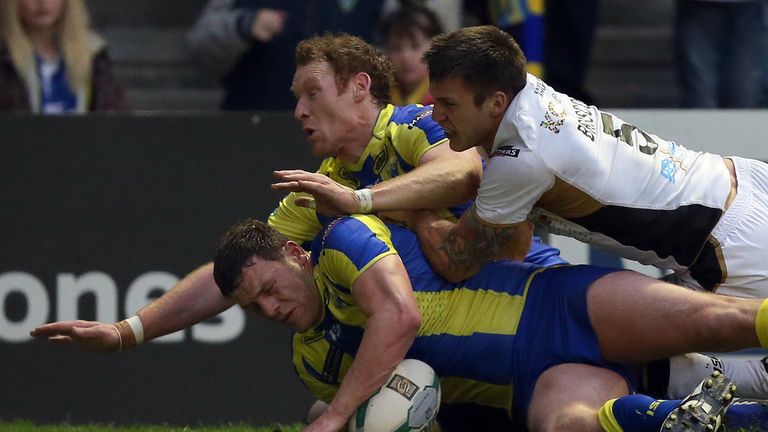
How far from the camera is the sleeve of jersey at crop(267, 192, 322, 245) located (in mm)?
6734

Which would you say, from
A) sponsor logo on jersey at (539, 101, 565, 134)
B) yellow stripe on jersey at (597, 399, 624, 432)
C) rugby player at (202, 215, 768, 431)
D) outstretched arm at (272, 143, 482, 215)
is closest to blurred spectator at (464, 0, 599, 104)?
outstretched arm at (272, 143, 482, 215)

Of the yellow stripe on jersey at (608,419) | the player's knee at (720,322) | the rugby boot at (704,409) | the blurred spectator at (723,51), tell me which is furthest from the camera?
the blurred spectator at (723,51)

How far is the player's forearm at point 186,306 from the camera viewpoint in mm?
6617

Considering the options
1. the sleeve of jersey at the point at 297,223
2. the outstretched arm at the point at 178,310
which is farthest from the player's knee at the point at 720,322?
the outstretched arm at the point at 178,310

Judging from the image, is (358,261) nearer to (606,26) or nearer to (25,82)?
(25,82)

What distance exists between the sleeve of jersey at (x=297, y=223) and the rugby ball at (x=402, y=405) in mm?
1134

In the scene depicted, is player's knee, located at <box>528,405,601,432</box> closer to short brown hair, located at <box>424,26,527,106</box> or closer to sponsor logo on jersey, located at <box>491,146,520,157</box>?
sponsor logo on jersey, located at <box>491,146,520,157</box>

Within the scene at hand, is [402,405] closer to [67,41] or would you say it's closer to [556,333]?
[556,333]

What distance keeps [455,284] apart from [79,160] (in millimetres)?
2690

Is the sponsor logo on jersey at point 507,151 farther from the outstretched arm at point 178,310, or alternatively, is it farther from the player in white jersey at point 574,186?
the outstretched arm at point 178,310

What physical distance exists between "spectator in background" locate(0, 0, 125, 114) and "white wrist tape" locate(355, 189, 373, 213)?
288 cm

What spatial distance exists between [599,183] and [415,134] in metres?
0.87

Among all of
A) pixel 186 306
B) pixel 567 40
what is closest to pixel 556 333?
pixel 186 306

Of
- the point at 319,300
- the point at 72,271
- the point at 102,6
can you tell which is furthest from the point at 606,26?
the point at 319,300
